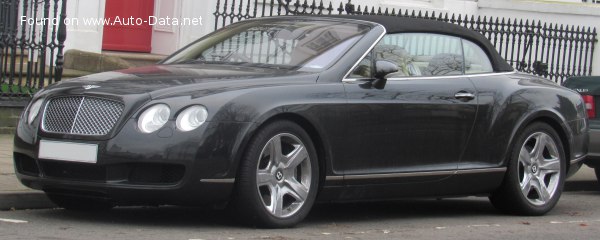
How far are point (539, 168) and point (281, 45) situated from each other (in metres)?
2.52

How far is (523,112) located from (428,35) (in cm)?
98

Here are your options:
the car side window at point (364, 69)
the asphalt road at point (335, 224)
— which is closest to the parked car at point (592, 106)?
the asphalt road at point (335, 224)

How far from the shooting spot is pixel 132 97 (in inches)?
289

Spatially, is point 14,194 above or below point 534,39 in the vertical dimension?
below

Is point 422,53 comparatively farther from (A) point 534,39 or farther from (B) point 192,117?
(A) point 534,39

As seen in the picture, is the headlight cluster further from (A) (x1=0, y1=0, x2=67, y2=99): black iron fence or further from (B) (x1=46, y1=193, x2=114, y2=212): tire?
(A) (x1=0, y1=0, x2=67, y2=99): black iron fence

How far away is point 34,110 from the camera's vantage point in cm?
782

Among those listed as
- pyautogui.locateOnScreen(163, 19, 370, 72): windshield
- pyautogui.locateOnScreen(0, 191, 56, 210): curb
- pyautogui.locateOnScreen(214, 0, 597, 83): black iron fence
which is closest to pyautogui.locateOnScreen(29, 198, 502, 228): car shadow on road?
pyautogui.locateOnScreen(0, 191, 56, 210): curb

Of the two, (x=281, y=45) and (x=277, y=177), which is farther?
(x=281, y=45)

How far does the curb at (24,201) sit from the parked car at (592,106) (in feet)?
17.6

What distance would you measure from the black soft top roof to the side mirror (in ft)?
1.77

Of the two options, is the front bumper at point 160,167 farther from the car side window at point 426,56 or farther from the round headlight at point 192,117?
the car side window at point 426,56

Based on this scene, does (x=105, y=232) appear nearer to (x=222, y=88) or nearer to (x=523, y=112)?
(x=222, y=88)

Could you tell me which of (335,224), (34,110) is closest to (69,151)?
(34,110)
